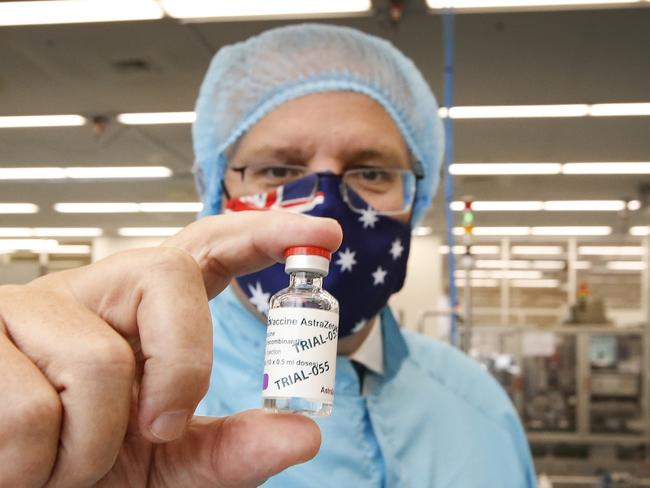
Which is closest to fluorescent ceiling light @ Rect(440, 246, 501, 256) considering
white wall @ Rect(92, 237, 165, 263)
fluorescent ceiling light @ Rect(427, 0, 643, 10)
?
fluorescent ceiling light @ Rect(427, 0, 643, 10)

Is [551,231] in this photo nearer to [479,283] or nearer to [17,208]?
[17,208]

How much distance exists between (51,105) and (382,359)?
2.20 ft

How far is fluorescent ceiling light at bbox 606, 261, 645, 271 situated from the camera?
4.17ft

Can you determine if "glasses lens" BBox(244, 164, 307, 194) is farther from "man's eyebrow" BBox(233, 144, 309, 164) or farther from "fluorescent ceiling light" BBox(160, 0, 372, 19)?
"fluorescent ceiling light" BBox(160, 0, 372, 19)

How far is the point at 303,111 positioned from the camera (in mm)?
1033

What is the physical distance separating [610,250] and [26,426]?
3.75 feet

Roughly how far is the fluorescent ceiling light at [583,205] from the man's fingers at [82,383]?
97 cm

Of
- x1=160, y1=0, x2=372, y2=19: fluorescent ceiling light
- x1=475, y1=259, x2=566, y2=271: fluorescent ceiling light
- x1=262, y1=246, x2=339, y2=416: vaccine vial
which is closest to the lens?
x1=262, y1=246, x2=339, y2=416: vaccine vial

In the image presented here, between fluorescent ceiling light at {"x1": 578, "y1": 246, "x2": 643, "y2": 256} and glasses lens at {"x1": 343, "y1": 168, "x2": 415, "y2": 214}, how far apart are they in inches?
17.7

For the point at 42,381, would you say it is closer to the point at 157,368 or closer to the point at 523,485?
the point at 157,368

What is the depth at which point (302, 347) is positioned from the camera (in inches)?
20.5

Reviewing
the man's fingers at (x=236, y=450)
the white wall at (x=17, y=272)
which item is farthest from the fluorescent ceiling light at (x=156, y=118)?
the man's fingers at (x=236, y=450)

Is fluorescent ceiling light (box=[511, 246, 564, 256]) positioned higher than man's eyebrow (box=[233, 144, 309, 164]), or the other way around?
man's eyebrow (box=[233, 144, 309, 164])

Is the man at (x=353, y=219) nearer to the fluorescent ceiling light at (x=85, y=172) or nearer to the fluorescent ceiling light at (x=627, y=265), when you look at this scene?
the fluorescent ceiling light at (x=85, y=172)
